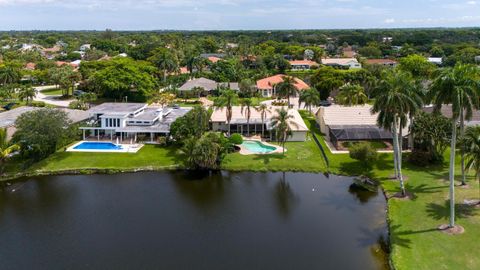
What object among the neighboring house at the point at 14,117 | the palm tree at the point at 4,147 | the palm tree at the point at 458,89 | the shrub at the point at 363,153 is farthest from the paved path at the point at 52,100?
the palm tree at the point at 458,89

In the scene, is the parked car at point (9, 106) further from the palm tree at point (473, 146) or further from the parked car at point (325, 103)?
the palm tree at point (473, 146)

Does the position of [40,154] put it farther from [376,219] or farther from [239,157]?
[376,219]

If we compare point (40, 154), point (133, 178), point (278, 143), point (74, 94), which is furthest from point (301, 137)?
point (74, 94)


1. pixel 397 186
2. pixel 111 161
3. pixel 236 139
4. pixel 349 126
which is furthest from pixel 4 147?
pixel 349 126

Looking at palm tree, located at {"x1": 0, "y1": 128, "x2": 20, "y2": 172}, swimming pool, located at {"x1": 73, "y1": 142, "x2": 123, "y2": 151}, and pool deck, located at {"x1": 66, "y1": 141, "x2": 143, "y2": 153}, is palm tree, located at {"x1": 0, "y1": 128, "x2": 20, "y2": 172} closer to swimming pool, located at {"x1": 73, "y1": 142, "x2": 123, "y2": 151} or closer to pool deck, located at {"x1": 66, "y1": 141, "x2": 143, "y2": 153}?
pool deck, located at {"x1": 66, "y1": 141, "x2": 143, "y2": 153}

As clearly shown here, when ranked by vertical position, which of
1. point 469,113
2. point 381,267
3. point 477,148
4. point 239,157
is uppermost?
point 469,113
